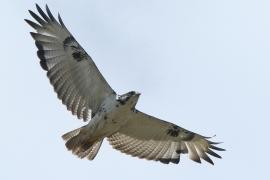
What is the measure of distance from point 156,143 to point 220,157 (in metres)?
1.54

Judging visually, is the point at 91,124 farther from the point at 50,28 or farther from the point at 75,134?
the point at 50,28

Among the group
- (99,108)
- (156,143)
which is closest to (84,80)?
(99,108)

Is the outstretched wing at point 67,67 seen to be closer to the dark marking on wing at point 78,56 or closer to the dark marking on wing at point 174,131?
the dark marking on wing at point 78,56

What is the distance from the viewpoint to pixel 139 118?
24625 millimetres

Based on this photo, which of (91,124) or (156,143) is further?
(156,143)

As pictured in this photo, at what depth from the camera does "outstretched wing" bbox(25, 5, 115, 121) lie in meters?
24.4

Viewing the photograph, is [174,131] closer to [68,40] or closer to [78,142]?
[78,142]

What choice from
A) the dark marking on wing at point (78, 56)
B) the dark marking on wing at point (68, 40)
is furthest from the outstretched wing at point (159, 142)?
the dark marking on wing at point (68, 40)

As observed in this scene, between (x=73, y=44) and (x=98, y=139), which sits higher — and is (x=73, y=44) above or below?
above

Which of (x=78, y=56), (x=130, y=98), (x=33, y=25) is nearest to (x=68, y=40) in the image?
(x=78, y=56)

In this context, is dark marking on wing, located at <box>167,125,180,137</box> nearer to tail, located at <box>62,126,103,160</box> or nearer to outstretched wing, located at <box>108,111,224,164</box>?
outstretched wing, located at <box>108,111,224,164</box>

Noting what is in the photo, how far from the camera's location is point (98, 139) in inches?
952

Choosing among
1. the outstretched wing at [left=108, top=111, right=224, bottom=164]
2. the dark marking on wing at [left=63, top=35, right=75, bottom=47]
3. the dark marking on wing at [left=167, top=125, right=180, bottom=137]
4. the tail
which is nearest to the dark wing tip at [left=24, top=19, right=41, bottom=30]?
the dark marking on wing at [left=63, top=35, right=75, bottom=47]

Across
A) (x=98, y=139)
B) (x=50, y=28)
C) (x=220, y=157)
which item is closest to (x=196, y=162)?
(x=220, y=157)
